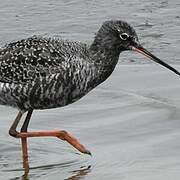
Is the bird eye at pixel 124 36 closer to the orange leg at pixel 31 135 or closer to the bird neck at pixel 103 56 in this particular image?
the bird neck at pixel 103 56

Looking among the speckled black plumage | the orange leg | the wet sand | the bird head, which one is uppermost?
the bird head

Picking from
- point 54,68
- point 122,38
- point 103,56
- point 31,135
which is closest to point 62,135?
point 31,135

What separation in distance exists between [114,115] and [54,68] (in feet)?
4.77

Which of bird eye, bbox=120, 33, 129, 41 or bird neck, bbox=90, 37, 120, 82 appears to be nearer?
bird eye, bbox=120, 33, 129, 41

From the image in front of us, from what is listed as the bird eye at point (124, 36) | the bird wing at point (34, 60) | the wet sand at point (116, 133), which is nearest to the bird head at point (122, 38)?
the bird eye at point (124, 36)

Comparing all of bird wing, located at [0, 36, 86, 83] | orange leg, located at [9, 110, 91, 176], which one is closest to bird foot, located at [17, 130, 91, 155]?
orange leg, located at [9, 110, 91, 176]

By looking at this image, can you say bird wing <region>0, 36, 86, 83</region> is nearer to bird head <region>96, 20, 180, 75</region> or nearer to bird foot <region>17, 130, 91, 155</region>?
bird head <region>96, 20, 180, 75</region>

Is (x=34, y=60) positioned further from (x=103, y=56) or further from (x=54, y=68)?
(x=103, y=56)

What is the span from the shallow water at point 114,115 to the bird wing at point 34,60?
2.58ft

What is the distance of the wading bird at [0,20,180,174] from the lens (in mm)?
7723

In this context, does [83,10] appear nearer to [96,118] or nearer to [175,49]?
[175,49]

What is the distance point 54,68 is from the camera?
7742 mm

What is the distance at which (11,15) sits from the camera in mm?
12594

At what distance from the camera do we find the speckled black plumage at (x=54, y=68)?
7719mm
